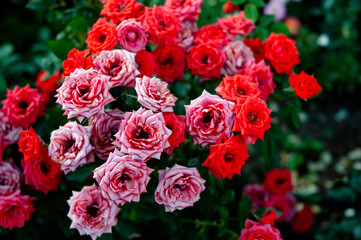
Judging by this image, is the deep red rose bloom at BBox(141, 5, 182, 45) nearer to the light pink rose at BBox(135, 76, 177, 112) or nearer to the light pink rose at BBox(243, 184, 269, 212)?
the light pink rose at BBox(135, 76, 177, 112)

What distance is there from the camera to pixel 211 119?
1011mm

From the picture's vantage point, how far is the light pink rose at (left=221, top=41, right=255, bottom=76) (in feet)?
3.99

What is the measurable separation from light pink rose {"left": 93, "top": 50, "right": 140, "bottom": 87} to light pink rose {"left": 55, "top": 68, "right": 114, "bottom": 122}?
39 mm

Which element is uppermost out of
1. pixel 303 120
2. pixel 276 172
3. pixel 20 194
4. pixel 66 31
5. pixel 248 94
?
pixel 248 94

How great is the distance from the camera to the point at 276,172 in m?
1.84

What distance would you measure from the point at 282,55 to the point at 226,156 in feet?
1.54

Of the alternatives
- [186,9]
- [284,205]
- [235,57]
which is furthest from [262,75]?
[284,205]

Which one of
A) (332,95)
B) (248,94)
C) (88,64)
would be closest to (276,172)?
(248,94)

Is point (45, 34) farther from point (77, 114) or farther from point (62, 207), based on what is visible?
point (77, 114)

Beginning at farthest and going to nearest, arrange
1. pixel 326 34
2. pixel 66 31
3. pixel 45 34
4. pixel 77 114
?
pixel 326 34 → pixel 45 34 → pixel 66 31 → pixel 77 114

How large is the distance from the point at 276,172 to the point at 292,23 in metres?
1.58

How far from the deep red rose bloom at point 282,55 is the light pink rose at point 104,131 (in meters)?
0.58

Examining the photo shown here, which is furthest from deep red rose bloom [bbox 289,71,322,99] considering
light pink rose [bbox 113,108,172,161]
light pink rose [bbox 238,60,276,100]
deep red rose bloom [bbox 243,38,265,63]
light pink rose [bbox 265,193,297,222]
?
light pink rose [bbox 265,193,297,222]

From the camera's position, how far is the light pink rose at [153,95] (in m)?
0.94
